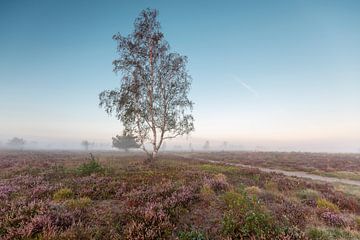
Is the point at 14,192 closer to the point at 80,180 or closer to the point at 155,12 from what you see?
the point at 80,180

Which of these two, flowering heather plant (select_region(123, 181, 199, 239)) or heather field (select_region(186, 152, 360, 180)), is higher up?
flowering heather plant (select_region(123, 181, 199, 239))

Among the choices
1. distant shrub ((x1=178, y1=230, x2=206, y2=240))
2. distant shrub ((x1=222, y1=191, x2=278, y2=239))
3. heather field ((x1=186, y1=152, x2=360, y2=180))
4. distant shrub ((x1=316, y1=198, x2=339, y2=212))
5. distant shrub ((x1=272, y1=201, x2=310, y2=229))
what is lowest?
heather field ((x1=186, y1=152, x2=360, y2=180))

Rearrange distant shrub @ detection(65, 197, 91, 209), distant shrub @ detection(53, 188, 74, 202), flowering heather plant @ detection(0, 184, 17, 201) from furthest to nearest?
flowering heather plant @ detection(0, 184, 17, 201) < distant shrub @ detection(53, 188, 74, 202) < distant shrub @ detection(65, 197, 91, 209)

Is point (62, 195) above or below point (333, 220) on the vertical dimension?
above

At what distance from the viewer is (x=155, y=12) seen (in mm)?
27859

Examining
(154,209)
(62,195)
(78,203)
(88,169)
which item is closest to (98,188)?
(62,195)

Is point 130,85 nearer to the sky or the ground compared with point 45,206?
nearer to the sky

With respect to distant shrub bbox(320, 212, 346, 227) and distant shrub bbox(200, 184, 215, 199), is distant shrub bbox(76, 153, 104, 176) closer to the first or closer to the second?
distant shrub bbox(200, 184, 215, 199)

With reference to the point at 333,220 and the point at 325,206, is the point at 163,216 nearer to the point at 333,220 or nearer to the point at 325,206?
the point at 333,220

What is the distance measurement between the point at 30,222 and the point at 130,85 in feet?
71.9

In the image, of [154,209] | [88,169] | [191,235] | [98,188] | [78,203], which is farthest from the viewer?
[88,169]

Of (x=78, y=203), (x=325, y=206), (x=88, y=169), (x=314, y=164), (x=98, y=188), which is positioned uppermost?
(x=88, y=169)

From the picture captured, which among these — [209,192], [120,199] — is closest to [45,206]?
[120,199]

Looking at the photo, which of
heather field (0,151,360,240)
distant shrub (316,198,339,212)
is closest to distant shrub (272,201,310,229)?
heather field (0,151,360,240)
